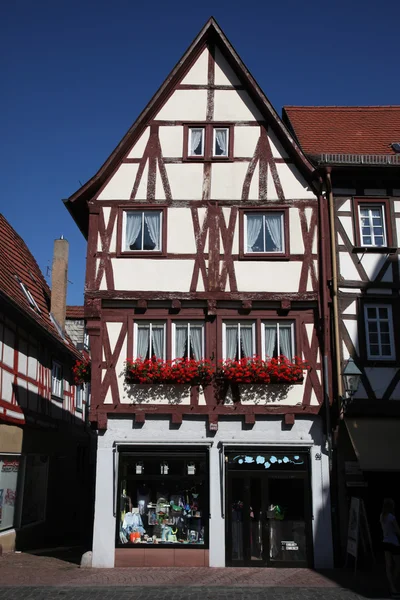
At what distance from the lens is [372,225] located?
18281 millimetres

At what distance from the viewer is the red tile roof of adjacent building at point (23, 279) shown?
826 inches

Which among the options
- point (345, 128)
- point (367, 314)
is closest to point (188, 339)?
point (367, 314)

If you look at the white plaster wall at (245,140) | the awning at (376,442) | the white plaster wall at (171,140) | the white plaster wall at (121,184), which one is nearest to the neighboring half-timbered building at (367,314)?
the awning at (376,442)

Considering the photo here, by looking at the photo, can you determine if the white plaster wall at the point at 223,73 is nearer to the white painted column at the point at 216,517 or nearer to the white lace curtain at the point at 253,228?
the white lace curtain at the point at 253,228

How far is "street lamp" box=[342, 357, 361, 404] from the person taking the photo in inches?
640

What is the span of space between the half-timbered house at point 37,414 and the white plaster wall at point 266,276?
258 inches

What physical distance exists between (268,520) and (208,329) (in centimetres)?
500

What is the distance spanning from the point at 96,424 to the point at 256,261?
19.5ft

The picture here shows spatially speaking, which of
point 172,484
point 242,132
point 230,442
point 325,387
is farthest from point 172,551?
point 242,132

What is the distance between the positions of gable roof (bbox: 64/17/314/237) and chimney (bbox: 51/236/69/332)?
693 cm

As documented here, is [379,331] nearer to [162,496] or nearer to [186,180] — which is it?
[186,180]

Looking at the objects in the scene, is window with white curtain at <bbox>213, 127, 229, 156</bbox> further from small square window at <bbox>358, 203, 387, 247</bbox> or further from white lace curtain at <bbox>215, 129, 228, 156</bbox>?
small square window at <bbox>358, 203, 387, 247</bbox>

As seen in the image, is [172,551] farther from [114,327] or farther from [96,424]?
[114,327]

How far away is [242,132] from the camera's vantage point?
61.0ft
